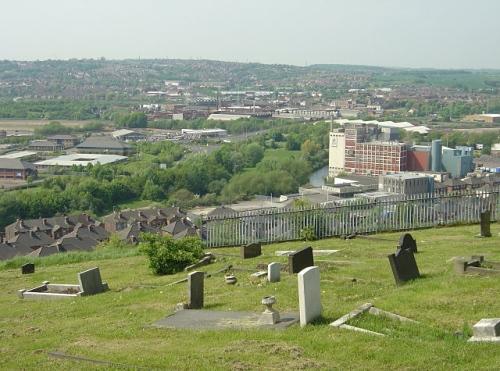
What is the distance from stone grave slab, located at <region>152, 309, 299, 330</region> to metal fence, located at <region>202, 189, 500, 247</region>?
9272 mm

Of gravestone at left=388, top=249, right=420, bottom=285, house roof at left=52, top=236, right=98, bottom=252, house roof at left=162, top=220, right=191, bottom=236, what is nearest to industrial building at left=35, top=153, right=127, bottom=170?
house roof at left=162, top=220, right=191, bottom=236

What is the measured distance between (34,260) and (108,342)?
43.0ft

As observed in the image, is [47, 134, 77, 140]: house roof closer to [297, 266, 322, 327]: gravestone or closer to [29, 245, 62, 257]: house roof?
[29, 245, 62, 257]: house roof

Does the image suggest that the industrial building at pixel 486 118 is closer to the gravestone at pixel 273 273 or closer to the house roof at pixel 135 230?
the house roof at pixel 135 230

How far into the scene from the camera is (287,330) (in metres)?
9.59

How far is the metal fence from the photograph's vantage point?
20.0 metres

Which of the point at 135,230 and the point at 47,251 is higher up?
the point at 47,251

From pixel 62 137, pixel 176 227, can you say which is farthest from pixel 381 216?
pixel 62 137

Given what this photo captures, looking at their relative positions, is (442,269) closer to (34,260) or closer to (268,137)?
(34,260)

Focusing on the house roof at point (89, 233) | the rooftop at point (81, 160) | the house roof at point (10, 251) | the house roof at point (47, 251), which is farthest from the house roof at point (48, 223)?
the rooftop at point (81, 160)

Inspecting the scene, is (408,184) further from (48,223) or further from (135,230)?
(48,223)

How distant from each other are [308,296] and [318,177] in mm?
79379

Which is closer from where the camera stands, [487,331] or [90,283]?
[487,331]

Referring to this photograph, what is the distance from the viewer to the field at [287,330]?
8.41m
